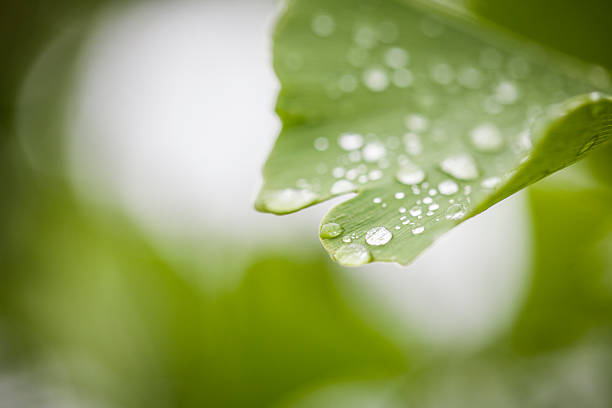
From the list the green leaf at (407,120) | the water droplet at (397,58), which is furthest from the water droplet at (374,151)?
the water droplet at (397,58)

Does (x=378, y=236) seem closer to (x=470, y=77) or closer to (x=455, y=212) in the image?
(x=455, y=212)

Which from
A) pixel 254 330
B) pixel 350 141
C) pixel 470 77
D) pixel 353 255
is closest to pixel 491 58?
pixel 470 77

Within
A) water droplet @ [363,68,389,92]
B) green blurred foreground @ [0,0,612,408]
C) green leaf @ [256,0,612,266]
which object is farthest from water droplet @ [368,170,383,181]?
green blurred foreground @ [0,0,612,408]

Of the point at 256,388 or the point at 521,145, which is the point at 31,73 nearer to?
the point at 256,388

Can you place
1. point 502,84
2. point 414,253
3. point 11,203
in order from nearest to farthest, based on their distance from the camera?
1. point 414,253
2. point 502,84
3. point 11,203

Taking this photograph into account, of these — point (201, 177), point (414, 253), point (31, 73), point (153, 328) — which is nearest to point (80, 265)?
point (153, 328)

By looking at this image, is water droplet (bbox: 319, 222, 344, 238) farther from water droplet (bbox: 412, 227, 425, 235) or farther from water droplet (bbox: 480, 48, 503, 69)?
water droplet (bbox: 480, 48, 503, 69)

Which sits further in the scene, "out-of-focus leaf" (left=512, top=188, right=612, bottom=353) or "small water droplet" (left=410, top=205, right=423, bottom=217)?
"out-of-focus leaf" (left=512, top=188, right=612, bottom=353)
